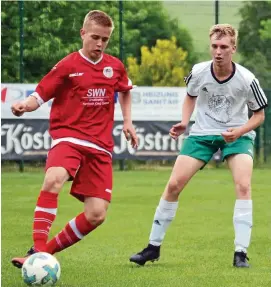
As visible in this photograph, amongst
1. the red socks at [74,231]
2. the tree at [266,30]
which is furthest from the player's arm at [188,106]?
the tree at [266,30]

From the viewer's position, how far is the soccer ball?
7.48 m

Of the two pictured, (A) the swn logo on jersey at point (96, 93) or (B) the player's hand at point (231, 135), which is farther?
(B) the player's hand at point (231, 135)

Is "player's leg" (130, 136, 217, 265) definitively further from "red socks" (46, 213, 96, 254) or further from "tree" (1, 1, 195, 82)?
"tree" (1, 1, 195, 82)

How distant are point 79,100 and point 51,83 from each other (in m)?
0.25

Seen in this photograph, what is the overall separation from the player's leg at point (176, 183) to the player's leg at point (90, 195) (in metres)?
0.76

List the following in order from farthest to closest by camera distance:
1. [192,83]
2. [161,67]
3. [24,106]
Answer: [161,67], [192,83], [24,106]

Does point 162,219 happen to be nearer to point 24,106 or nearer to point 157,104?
point 24,106

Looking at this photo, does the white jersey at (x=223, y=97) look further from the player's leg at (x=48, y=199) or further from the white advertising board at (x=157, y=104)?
the white advertising board at (x=157, y=104)

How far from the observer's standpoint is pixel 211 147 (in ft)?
30.3

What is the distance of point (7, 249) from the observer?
33.2 feet

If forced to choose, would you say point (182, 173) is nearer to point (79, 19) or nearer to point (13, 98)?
point (13, 98)

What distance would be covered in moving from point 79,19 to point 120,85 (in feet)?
62.7

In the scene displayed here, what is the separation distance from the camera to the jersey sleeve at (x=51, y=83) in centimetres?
841

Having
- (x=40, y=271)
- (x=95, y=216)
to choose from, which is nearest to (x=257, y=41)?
(x=95, y=216)
